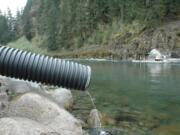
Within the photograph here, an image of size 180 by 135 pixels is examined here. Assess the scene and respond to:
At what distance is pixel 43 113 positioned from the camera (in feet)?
42.4

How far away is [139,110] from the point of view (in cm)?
2334

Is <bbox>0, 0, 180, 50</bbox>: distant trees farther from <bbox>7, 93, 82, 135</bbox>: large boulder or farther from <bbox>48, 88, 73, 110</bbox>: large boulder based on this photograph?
<bbox>7, 93, 82, 135</bbox>: large boulder

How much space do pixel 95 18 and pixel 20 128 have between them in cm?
12047

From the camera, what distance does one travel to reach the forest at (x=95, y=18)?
101 m

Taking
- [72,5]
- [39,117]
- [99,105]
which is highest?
[72,5]

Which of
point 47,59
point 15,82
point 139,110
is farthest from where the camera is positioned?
point 139,110

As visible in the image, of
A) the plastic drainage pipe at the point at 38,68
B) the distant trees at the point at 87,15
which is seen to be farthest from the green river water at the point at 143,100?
the distant trees at the point at 87,15

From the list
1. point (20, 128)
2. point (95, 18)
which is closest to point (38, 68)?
point (20, 128)

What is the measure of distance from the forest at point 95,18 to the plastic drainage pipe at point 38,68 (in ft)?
304

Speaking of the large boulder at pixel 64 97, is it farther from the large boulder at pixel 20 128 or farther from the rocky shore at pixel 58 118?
the large boulder at pixel 20 128

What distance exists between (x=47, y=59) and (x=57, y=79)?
440 millimetres

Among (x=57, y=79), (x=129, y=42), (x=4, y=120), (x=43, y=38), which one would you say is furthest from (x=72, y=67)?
(x=43, y=38)

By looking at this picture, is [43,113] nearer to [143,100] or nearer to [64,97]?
[64,97]

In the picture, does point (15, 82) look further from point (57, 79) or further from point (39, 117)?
point (57, 79)
